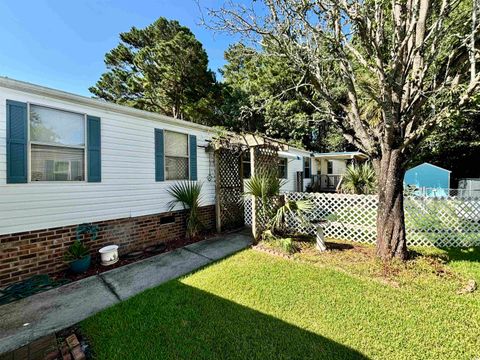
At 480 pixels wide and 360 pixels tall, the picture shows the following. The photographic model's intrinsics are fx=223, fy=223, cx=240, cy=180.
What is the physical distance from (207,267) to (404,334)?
3.06 metres

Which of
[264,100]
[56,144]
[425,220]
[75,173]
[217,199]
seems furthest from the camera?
[264,100]

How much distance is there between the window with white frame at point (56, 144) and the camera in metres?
3.86

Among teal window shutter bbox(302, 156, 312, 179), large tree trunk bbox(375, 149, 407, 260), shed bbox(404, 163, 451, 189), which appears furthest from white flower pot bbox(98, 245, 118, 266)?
shed bbox(404, 163, 451, 189)

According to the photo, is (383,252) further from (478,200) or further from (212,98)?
(212,98)

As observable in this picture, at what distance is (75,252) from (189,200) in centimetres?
267

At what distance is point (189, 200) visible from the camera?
6074 mm

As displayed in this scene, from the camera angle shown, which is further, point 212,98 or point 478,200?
point 212,98

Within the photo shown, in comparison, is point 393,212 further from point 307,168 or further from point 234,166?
point 307,168

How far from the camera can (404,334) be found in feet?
8.01

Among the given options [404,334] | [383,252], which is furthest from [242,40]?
[404,334]

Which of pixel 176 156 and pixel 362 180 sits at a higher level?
pixel 176 156

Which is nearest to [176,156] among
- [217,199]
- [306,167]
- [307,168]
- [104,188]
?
[217,199]

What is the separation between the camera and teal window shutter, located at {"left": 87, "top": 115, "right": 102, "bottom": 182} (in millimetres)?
4441

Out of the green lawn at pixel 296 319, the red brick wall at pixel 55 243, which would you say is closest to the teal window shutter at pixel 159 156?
the red brick wall at pixel 55 243
